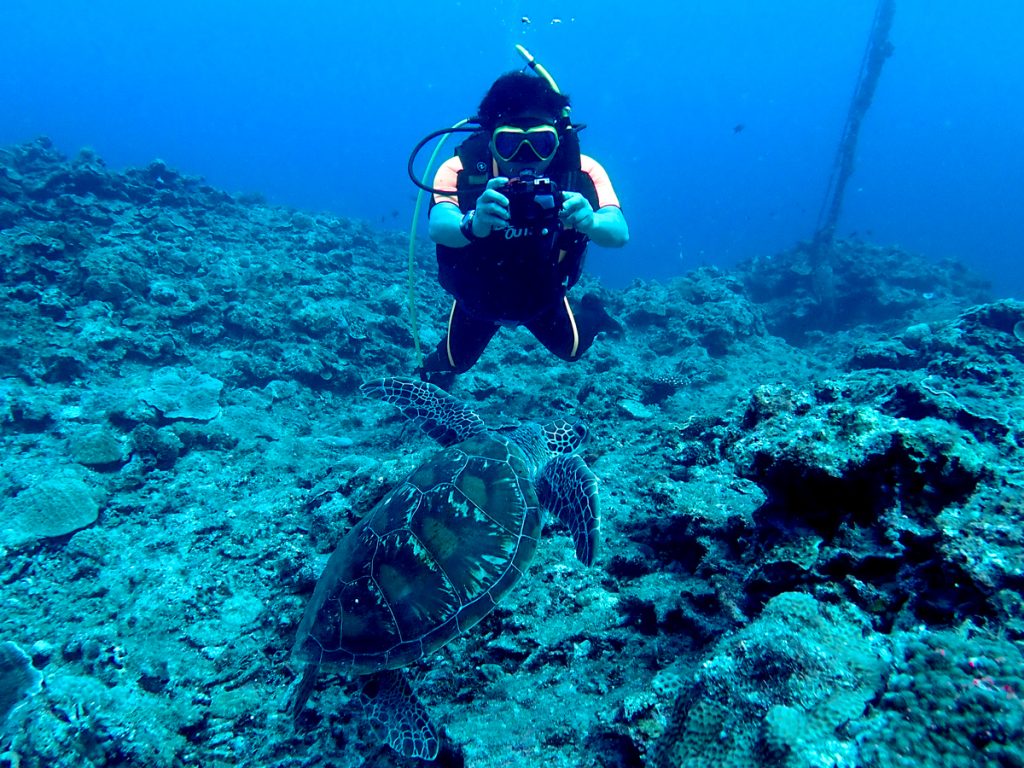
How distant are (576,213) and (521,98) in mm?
1250

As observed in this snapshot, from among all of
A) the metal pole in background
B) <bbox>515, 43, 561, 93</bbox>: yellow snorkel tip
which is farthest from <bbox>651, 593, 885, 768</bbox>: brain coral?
the metal pole in background

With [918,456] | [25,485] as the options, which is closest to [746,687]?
[918,456]

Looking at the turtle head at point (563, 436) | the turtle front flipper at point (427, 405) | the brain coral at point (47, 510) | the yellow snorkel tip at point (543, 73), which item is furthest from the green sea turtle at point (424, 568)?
the yellow snorkel tip at point (543, 73)

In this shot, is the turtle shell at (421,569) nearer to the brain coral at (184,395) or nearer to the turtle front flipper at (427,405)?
the turtle front flipper at (427,405)

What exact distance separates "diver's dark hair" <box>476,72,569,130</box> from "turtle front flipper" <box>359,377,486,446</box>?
251 centimetres

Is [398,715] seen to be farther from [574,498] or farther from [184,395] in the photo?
[184,395]

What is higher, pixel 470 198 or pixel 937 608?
pixel 470 198

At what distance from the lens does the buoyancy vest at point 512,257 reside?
452 centimetres

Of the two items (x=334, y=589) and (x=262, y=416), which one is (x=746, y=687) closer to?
(x=334, y=589)

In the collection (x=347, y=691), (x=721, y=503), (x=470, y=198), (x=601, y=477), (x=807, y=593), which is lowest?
(x=347, y=691)

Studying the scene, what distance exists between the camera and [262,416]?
563 cm

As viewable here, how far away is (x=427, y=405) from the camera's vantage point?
4340 mm

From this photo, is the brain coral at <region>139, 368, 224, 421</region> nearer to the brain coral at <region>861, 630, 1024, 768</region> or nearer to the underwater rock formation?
the underwater rock formation

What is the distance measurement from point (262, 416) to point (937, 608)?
19.9 feet
